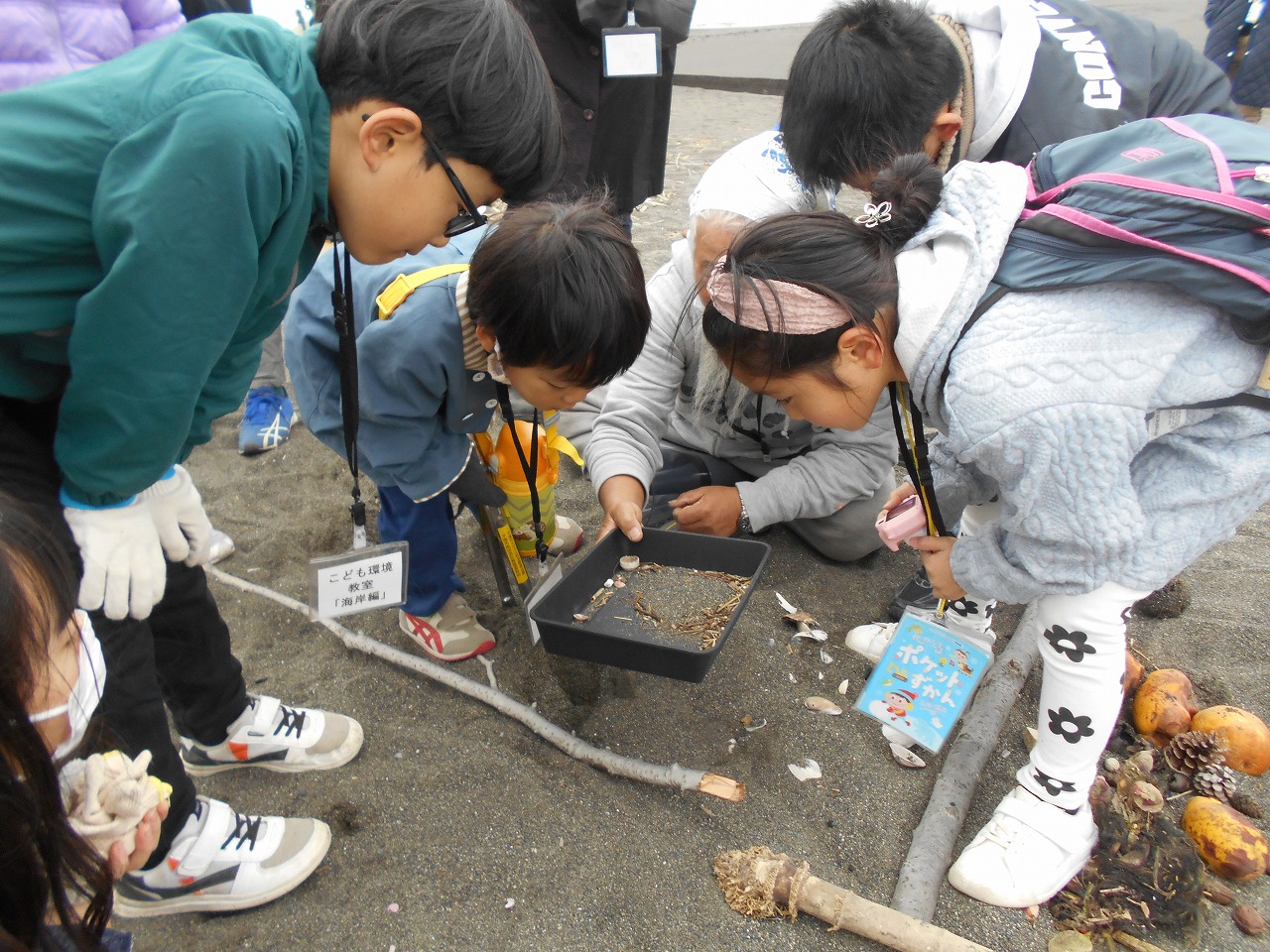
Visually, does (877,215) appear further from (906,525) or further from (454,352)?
(454,352)

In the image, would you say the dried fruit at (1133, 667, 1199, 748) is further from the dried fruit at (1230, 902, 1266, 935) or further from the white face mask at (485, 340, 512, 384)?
the white face mask at (485, 340, 512, 384)

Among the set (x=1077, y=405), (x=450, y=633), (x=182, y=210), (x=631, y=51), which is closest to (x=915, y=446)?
(x=1077, y=405)

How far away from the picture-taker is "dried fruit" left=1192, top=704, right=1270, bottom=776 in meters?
1.62

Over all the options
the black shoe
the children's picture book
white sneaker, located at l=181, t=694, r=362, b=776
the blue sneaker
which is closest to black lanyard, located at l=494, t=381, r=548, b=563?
white sneaker, located at l=181, t=694, r=362, b=776

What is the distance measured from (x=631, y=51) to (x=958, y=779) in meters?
2.36

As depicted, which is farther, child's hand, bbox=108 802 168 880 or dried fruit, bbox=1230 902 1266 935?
dried fruit, bbox=1230 902 1266 935

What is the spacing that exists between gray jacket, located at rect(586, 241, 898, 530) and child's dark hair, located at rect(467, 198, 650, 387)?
1.79 feet

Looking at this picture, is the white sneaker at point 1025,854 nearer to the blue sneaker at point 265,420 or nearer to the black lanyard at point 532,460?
the black lanyard at point 532,460

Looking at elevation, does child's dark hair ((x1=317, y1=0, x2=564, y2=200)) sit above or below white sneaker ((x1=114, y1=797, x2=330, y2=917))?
above

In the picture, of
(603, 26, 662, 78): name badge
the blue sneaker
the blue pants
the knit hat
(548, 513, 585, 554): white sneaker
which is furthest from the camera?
the blue sneaker

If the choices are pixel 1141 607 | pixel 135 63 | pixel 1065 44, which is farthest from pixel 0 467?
pixel 1141 607

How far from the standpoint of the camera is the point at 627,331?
5.21 ft

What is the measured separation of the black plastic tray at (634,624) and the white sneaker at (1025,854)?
0.58 metres

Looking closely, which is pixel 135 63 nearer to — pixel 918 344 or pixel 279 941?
pixel 918 344
